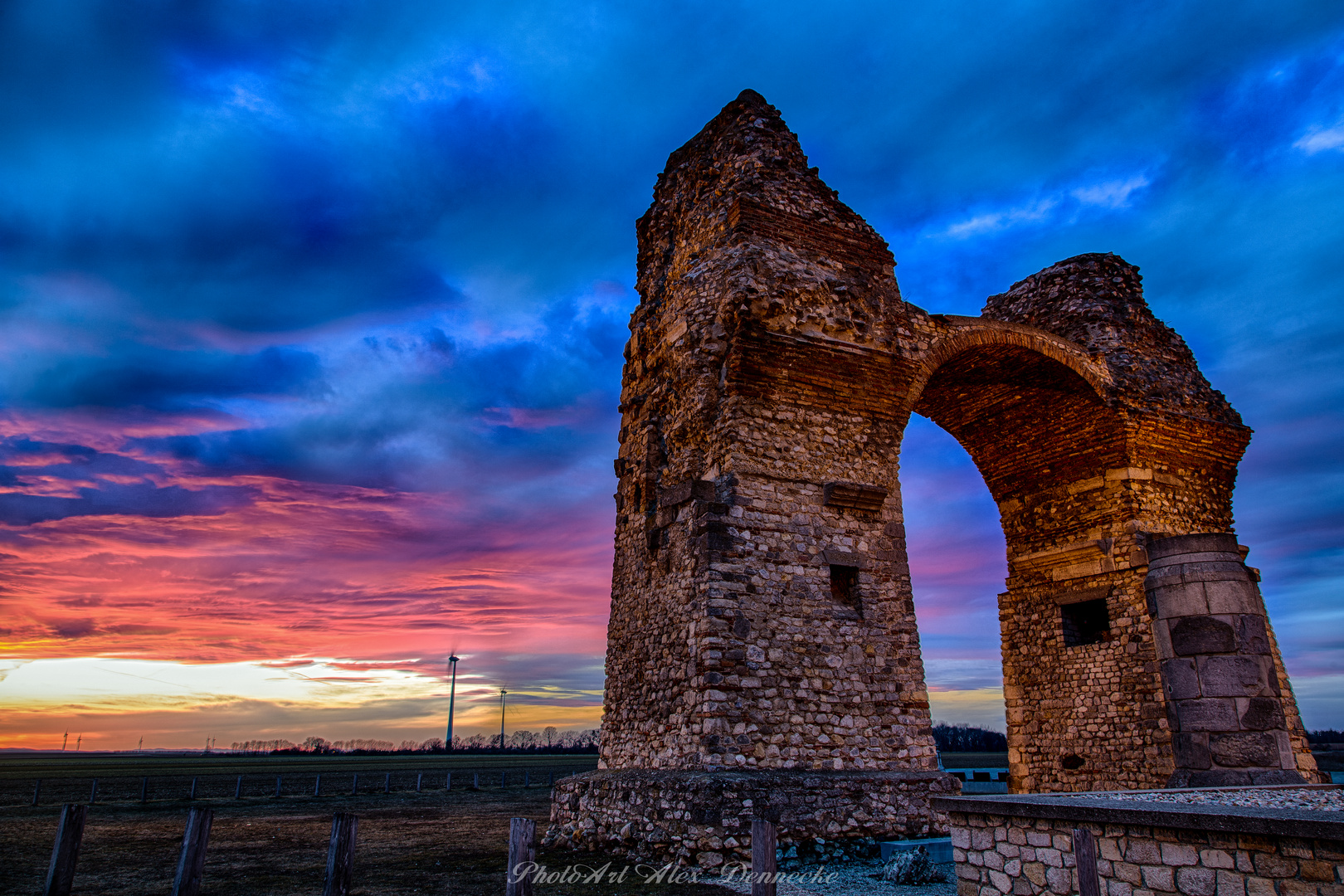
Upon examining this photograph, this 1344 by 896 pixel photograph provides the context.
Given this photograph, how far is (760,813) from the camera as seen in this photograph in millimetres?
8414

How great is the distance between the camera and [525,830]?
5.28 metres

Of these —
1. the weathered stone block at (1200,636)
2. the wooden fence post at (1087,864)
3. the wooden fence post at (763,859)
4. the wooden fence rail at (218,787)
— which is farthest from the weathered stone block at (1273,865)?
the wooden fence rail at (218,787)

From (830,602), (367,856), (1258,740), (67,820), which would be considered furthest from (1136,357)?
(67,820)

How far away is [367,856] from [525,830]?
6.36 m

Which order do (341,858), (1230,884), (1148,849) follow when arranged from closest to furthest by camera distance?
(1230,884), (1148,849), (341,858)

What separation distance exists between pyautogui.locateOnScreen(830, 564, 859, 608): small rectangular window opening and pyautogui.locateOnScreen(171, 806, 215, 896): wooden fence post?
24.0 ft

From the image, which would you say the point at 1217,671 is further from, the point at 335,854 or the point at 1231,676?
the point at 335,854

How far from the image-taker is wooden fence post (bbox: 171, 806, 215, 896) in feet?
20.1

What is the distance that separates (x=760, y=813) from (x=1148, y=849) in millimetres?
4229

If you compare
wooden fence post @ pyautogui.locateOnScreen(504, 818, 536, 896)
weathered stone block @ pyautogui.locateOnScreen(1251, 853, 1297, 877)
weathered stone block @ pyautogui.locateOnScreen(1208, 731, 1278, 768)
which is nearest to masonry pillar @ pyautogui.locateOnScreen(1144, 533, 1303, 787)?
weathered stone block @ pyautogui.locateOnScreen(1208, 731, 1278, 768)

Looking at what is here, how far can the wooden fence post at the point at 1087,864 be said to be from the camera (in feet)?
15.1

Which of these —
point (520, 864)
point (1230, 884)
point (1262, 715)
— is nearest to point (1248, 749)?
point (1262, 715)

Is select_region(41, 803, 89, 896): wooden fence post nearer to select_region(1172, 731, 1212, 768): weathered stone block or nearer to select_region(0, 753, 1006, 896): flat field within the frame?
select_region(0, 753, 1006, 896): flat field

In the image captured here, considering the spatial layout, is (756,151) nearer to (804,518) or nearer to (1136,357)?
(804,518)
